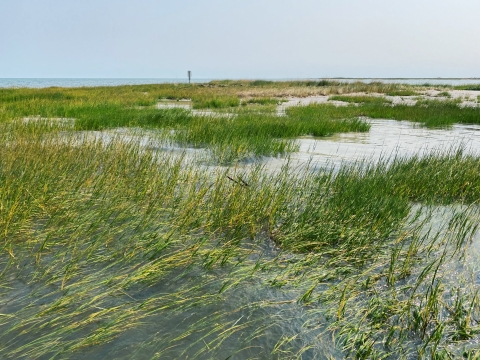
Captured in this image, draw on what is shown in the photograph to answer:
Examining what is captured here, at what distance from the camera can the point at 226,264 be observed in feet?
12.7

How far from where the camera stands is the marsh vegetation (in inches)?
109

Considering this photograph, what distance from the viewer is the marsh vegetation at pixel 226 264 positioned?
2.77 metres

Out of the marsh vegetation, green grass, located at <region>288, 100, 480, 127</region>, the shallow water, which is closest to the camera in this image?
the marsh vegetation

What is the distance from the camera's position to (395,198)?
5590 mm

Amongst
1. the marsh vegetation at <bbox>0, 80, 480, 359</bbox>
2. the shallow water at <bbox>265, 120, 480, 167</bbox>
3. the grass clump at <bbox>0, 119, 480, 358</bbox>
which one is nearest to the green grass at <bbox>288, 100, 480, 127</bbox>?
the shallow water at <bbox>265, 120, 480, 167</bbox>

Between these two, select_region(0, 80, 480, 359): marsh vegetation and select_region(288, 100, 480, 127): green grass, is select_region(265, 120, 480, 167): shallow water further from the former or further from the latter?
select_region(0, 80, 480, 359): marsh vegetation

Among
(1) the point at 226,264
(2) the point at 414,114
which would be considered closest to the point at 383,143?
(2) the point at 414,114

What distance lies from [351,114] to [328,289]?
15.5 meters

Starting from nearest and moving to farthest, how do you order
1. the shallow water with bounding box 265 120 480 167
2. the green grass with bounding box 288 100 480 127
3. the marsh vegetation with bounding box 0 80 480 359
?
1. the marsh vegetation with bounding box 0 80 480 359
2. the shallow water with bounding box 265 120 480 167
3. the green grass with bounding box 288 100 480 127

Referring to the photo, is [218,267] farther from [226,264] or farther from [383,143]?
[383,143]

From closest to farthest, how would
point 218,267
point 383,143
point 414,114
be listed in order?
point 218,267
point 383,143
point 414,114

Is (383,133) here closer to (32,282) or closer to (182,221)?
(182,221)

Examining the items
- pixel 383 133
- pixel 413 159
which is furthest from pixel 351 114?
pixel 413 159

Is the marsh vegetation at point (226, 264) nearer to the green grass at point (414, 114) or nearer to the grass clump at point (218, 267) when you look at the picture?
the grass clump at point (218, 267)
